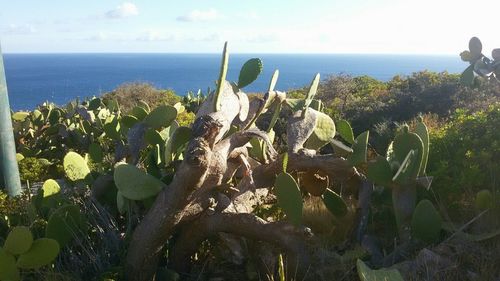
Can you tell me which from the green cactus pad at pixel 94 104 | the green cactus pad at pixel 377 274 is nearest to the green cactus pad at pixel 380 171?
the green cactus pad at pixel 377 274

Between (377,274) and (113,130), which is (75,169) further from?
(377,274)

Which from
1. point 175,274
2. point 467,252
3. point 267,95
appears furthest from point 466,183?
point 175,274

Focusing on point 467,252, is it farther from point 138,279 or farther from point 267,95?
point 138,279

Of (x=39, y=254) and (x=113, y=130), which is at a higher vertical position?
(x=113, y=130)

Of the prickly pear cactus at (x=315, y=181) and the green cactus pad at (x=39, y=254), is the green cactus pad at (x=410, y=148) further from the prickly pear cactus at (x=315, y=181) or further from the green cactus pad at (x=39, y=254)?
the green cactus pad at (x=39, y=254)

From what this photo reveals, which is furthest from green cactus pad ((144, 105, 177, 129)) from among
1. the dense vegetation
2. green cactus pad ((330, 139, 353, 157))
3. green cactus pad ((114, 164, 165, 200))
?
green cactus pad ((330, 139, 353, 157))

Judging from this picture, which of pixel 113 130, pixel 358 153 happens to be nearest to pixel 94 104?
pixel 113 130
